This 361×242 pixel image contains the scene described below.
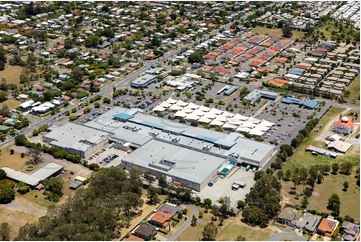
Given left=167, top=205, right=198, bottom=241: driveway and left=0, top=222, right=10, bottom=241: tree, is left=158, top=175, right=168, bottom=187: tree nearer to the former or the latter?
left=167, top=205, right=198, bottom=241: driveway

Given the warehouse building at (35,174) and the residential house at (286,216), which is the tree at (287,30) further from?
the warehouse building at (35,174)

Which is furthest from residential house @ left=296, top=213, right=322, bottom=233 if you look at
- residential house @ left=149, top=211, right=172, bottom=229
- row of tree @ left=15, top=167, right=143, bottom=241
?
row of tree @ left=15, top=167, right=143, bottom=241

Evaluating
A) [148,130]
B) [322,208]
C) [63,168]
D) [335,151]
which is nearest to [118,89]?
[148,130]

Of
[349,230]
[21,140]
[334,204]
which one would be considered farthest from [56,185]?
[349,230]

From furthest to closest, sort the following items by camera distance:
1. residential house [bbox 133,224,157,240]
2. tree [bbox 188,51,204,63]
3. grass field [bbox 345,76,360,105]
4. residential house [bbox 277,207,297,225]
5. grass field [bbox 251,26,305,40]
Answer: grass field [bbox 251,26,305,40]
tree [bbox 188,51,204,63]
grass field [bbox 345,76,360,105]
residential house [bbox 277,207,297,225]
residential house [bbox 133,224,157,240]

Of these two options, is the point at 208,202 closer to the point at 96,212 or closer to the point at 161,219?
the point at 161,219
